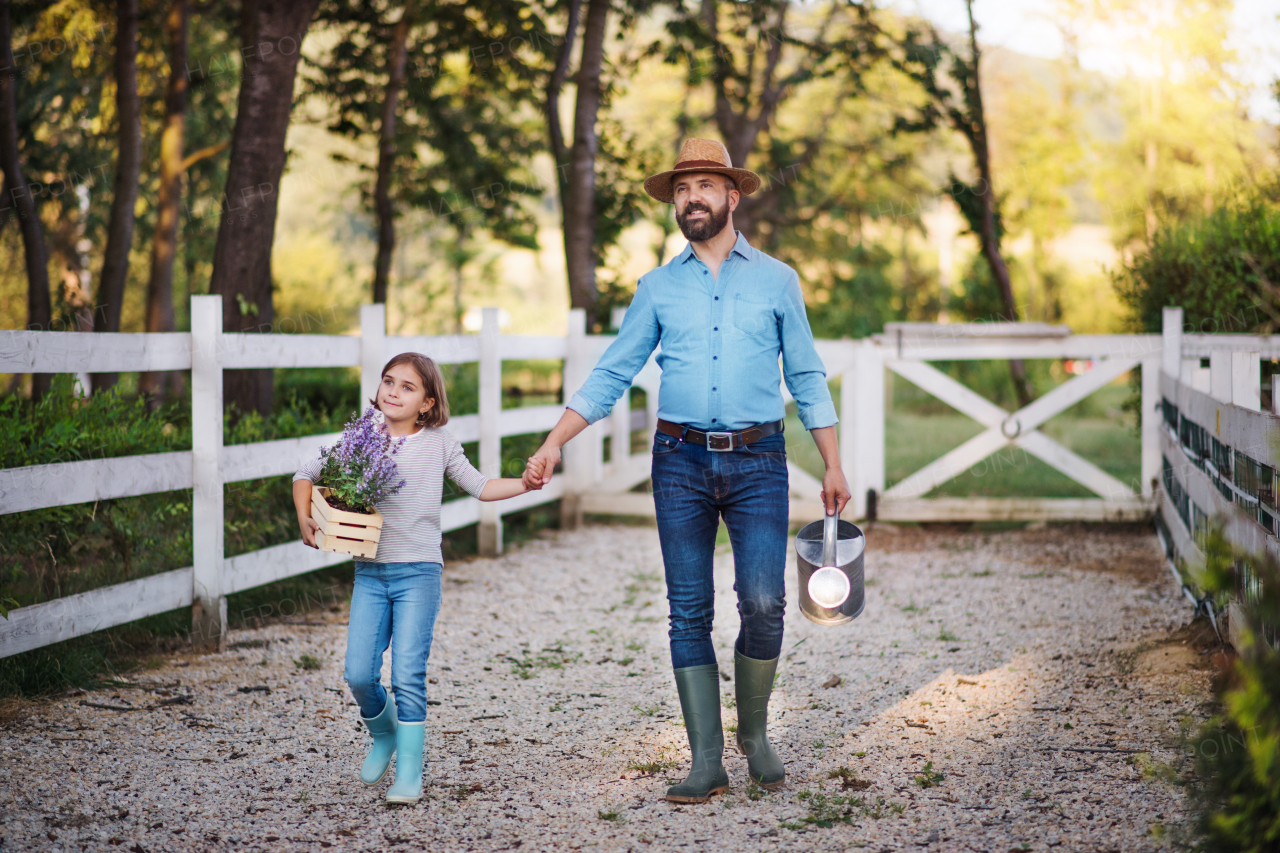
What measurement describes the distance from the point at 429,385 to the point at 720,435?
0.93 m

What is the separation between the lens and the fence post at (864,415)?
8914 mm

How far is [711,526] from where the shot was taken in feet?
12.1

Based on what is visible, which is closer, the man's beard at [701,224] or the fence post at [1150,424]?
the man's beard at [701,224]

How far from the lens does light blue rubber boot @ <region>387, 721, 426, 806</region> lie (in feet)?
11.8

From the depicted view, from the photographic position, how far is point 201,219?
58.7 ft

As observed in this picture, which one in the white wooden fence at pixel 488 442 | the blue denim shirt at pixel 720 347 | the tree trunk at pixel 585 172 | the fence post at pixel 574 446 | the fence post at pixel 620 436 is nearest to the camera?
the blue denim shirt at pixel 720 347

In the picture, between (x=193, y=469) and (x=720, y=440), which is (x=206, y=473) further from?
(x=720, y=440)

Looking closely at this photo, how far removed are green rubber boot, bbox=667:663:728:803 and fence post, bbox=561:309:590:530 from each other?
574 centimetres

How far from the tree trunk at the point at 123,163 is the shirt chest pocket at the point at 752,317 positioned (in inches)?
369

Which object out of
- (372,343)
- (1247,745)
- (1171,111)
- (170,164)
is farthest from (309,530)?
(1171,111)

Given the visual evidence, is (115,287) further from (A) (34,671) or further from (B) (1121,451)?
(B) (1121,451)

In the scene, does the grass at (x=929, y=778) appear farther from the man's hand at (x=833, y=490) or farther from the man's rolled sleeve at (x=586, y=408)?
the man's rolled sleeve at (x=586, y=408)

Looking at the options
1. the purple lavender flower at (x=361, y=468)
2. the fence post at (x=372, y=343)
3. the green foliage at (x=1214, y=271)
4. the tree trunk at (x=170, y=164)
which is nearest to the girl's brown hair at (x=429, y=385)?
the purple lavender flower at (x=361, y=468)

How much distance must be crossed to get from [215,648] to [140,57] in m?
13.0
